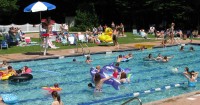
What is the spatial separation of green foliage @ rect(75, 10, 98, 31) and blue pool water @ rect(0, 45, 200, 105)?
20.0m

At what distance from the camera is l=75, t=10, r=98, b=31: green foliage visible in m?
42.4

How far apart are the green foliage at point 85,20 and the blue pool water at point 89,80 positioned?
20034 millimetres

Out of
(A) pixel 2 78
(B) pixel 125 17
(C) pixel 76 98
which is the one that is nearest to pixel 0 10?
(B) pixel 125 17

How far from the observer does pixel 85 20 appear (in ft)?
139

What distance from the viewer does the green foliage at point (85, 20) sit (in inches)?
1669

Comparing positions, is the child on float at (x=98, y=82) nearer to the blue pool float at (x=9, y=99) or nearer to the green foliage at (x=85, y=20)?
the blue pool float at (x=9, y=99)

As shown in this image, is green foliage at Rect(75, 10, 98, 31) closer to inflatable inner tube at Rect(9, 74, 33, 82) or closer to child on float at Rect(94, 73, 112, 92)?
inflatable inner tube at Rect(9, 74, 33, 82)

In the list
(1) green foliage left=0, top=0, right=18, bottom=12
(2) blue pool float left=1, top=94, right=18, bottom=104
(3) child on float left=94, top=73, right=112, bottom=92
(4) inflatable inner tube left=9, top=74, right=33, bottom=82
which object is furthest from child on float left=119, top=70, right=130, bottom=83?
(1) green foliage left=0, top=0, right=18, bottom=12

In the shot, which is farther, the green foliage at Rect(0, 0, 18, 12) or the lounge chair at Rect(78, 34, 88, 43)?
the green foliage at Rect(0, 0, 18, 12)

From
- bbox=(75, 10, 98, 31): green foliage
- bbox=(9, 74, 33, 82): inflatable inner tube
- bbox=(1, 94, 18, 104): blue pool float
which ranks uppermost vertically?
bbox=(75, 10, 98, 31): green foliage

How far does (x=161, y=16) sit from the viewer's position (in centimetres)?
4166

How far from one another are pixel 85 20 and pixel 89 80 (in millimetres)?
27913

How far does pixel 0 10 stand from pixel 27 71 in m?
26.4

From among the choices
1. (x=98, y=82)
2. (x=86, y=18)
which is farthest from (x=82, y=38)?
(x=86, y=18)
